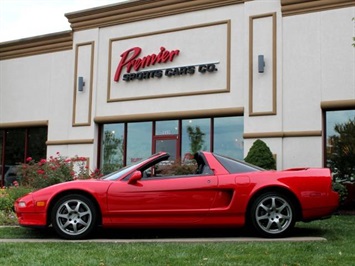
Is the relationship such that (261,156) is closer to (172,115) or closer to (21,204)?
(172,115)

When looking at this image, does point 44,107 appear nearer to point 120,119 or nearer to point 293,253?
point 120,119

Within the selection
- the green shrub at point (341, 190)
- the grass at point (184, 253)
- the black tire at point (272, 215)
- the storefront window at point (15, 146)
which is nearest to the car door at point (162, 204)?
the grass at point (184, 253)

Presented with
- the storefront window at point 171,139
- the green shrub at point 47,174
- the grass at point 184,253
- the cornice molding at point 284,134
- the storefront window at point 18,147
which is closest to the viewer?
the grass at point 184,253

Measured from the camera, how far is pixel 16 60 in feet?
59.4

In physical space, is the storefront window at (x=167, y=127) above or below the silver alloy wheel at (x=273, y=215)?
above

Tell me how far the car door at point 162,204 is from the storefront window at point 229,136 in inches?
289

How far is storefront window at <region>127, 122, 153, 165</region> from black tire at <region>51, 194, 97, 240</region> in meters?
8.76

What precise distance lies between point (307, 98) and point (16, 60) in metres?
11.3

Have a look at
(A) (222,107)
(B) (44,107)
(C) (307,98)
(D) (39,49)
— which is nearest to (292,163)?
(C) (307,98)

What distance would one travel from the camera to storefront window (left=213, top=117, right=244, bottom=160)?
1372 centimetres

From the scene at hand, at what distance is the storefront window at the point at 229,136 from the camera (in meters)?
Result: 13.7

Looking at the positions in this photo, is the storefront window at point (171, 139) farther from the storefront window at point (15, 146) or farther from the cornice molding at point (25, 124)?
the storefront window at point (15, 146)

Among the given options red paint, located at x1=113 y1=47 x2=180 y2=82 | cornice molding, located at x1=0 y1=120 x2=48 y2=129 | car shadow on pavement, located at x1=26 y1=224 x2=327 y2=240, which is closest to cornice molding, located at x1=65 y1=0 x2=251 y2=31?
red paint, located at x1=113 y1=47 x2=180 y2=82

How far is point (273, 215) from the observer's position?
635 cm
